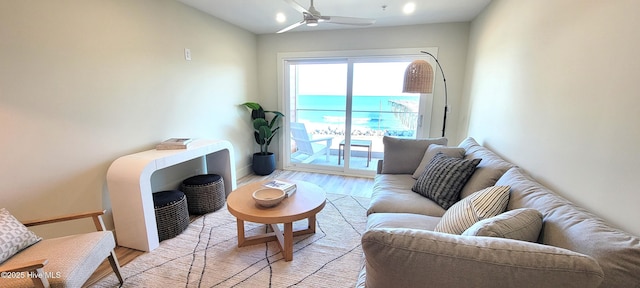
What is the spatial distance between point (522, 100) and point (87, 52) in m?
3.46

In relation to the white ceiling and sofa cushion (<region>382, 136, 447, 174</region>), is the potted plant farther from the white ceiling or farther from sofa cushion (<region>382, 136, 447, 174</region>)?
sofa cushion (<region>382, 136, 447, 174</region>)

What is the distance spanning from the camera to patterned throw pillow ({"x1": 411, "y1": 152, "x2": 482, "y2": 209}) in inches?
79.1

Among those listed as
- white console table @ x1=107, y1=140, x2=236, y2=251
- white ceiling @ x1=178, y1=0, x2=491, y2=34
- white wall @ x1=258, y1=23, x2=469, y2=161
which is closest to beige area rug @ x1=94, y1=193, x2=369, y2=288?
white console table @ x1=107, y1=140, x2=236, y2=251

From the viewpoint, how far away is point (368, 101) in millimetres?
4047

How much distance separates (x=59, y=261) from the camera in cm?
137

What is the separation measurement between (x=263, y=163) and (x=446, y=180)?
289 centimetres

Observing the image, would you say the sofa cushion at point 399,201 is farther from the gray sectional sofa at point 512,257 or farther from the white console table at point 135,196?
the white console table at point 135,196

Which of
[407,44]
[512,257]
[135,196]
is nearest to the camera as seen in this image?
[512,257]

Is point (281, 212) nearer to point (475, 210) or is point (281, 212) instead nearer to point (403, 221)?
point (403, 221)

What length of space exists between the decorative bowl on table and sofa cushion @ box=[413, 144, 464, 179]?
134 cm

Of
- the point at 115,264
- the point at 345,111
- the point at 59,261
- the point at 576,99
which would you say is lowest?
the point at 115,264

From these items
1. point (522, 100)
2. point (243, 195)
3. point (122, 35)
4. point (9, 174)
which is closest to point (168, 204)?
point (243, 195)

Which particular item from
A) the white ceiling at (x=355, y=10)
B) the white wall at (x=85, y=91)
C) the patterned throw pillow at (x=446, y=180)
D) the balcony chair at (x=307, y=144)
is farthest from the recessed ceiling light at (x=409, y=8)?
the white wall at (x=85, y=91)

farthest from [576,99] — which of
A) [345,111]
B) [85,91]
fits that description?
[85,91]
